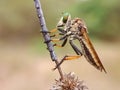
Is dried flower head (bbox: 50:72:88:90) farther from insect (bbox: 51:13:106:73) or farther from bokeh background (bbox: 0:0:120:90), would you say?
bokeh background (bbox: 0:0:120:90)

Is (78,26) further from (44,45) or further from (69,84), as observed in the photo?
(44,45)

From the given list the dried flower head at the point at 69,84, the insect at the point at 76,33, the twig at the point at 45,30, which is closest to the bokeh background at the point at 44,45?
the insect at the point at 76,33

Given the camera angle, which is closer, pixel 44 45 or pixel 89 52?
pixel 89 52

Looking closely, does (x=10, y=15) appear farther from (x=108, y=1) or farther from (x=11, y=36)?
Result: (x=108, y=1)

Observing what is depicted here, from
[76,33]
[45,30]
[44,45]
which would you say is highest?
[44,45]

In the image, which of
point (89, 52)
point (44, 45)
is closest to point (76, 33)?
point (89, 52)

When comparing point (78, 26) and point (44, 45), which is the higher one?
point (44, 45)
